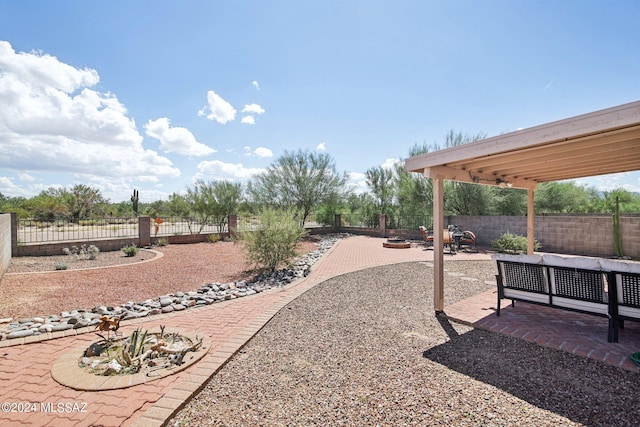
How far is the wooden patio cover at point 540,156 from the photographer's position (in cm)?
319

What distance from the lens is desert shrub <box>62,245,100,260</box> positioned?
10307mm

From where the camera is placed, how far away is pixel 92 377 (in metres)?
2.86

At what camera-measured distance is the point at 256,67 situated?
10.6m

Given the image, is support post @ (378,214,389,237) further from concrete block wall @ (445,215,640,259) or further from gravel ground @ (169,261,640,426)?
gravel ground @ (169,261,640,426)

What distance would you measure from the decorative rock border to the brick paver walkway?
5 centimetres

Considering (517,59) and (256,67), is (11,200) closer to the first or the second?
(256,67)

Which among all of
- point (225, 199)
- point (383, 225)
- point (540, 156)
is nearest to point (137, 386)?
point (540, 156)

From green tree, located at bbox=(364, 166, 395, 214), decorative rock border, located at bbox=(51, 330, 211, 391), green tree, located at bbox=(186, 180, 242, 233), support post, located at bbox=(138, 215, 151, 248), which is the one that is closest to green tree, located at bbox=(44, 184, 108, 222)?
green tree, located at bbox=(186, 180, 242, 233)

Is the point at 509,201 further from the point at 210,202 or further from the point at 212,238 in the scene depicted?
the point at 210,202

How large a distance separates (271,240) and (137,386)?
17.2ft

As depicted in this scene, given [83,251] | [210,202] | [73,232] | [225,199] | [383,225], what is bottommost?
[83,251]

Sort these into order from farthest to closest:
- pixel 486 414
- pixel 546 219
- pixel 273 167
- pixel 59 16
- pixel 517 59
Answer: pixel 273 167 → pixel 546 219 → pixel 517 59 → pixel 59 16 → pixel 486 414

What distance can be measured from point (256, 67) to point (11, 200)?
3572 centimetres

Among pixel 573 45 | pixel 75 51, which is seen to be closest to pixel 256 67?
→ pixel 75 51
